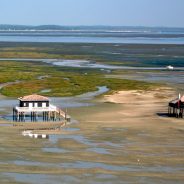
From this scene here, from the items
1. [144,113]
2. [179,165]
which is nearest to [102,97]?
[144,113]

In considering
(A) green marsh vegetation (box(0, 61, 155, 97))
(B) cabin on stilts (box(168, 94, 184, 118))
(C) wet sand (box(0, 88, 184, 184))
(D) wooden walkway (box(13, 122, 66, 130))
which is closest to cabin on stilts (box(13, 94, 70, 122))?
(D) wooden walkway (box(13, 122, 66, 130))

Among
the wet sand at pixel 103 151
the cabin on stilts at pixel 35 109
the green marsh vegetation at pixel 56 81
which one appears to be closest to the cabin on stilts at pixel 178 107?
the wet sand at pixel 103 151

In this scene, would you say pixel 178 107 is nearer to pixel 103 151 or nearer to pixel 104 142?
pixel 104 142

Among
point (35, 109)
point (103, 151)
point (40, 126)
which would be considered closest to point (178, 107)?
point (35, 109)

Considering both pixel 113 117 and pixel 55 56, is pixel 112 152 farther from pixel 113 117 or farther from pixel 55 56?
pixel 55 56

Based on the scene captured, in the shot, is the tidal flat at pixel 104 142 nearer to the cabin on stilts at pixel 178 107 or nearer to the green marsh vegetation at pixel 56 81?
the green marsh vegetation at pixel 56 81

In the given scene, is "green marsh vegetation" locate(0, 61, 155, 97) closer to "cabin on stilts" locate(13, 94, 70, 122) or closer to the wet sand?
"cabin on stilts" locate(13, 94, 70, 122)

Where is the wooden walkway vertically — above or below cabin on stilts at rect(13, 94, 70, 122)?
below

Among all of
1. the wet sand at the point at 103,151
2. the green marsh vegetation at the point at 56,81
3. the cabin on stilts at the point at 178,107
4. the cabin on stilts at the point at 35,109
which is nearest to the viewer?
the wet sand at the point at 103,151

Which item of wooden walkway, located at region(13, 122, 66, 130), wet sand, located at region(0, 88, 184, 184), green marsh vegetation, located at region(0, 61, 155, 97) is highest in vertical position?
green marsh vegetation, located at region(0, 61, 155, 97)

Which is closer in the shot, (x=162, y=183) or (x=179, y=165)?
(x=162, y=183)

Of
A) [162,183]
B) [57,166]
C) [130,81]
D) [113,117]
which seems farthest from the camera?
[130,81]
